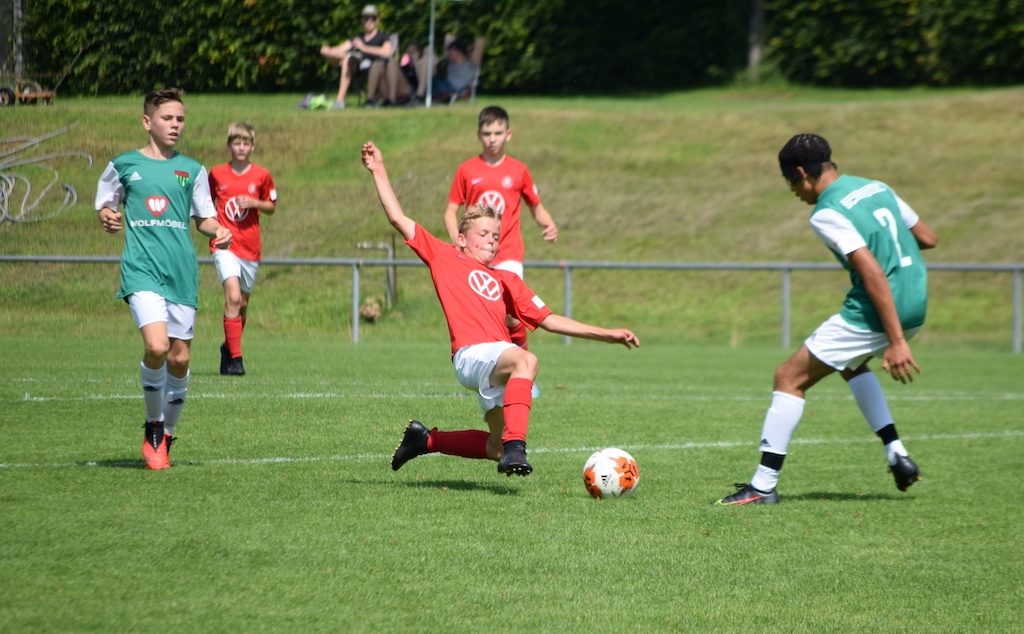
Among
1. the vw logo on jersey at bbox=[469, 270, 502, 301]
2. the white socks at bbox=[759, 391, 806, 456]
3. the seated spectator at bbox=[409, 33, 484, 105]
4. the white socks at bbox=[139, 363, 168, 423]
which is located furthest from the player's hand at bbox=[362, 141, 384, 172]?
the seated spectator at bbox=[409, 33, 484, 105]

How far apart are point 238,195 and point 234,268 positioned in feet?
2.33

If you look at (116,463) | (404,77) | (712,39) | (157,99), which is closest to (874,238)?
(157,99)

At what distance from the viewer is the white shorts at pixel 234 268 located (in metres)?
11.7

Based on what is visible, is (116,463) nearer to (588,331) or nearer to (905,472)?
(588,331)

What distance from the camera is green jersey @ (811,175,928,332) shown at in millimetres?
5703

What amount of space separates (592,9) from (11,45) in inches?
711

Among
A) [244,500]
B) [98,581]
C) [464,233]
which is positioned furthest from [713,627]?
[464,233]

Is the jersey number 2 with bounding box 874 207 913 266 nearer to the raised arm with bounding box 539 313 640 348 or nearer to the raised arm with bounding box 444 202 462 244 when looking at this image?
the raised arm with bounding box 539 313 640 348

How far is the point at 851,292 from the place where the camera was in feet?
19.4

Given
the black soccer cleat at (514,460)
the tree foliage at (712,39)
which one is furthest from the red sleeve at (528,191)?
the tree foliage at (712,39)

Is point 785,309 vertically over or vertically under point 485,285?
under

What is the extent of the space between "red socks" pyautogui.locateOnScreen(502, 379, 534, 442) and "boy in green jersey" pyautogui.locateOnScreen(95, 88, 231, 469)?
1894 mm

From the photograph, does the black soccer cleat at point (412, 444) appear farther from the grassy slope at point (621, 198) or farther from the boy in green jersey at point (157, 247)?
the grassy slope at point (621, 198)

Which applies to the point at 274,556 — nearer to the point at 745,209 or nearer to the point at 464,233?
the point at 464,233
